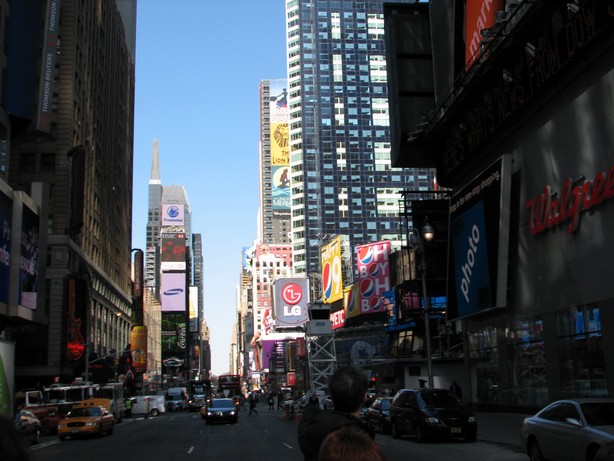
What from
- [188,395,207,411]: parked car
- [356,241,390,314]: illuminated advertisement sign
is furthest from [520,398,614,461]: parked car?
[356,241,390,314]: illuminated advertisement sign

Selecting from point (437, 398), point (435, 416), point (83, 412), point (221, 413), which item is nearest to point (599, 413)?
point (435, 416)

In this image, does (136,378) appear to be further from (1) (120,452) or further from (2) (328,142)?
(1) (120,452)

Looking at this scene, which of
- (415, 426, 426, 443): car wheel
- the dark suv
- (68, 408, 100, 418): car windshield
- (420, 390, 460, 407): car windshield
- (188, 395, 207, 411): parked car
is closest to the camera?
the dark suv

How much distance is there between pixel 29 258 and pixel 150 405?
22.3 metres

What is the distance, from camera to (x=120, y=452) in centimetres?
2286

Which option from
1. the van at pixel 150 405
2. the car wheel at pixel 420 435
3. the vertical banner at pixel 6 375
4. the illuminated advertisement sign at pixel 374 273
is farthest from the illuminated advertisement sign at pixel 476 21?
the illuminated advertisement sign at pixel 374 273

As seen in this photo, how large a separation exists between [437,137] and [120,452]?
2587 cm

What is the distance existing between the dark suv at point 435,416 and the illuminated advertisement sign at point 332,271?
86732mm

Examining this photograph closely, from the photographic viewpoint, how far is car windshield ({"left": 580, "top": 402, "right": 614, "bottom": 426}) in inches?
516

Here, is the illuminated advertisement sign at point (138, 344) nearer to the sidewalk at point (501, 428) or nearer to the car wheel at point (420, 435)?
the sidewalk at point (501, 428)

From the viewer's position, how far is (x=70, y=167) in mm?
77250

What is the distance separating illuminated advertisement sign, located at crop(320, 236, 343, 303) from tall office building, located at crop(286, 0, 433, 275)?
45766 millimetres

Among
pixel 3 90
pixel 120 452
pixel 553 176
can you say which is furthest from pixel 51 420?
pixel 553 176

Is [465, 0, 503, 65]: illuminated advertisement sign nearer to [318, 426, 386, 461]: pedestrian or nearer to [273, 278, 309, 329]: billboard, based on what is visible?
[318, 426, 386, 461]: pedestrian
